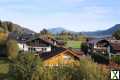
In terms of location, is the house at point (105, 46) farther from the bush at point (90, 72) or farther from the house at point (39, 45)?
the bush at point (90, 72)

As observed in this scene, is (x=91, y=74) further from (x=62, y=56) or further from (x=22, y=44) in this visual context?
(x=22, y=44)

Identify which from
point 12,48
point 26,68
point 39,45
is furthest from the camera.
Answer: point 39,45

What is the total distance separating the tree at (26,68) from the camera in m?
31.1

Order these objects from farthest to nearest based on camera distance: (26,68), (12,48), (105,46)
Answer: (105,46), (12,48), (26,68)

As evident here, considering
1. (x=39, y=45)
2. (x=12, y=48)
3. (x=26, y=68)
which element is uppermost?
(x=39, y=45)

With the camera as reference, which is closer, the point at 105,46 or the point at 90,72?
the point at 90,72

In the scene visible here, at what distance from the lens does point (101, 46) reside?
220 feet

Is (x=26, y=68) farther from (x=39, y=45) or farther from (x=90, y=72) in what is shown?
(x=39, y=45)

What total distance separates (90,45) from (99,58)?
54.2ft

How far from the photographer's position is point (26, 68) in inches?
1252

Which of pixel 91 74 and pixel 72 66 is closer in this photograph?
pixel 91 74

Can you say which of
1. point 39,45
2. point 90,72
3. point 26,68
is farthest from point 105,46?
point 90,72

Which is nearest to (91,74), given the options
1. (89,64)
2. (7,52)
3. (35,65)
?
(89,64)

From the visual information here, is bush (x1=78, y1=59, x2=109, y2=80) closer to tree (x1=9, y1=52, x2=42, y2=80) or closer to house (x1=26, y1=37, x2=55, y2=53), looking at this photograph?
tree (x1=9, y1=52, x2=42, y2=80)
